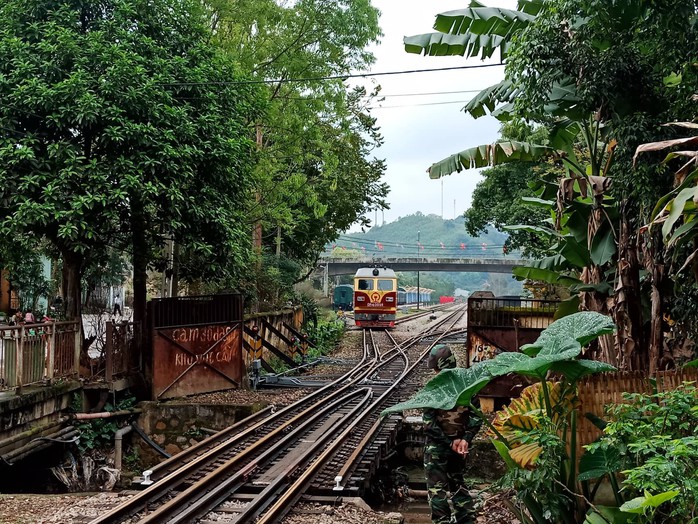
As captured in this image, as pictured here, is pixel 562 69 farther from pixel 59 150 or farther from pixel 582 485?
pixel 59 150

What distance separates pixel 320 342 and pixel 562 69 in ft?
60.5

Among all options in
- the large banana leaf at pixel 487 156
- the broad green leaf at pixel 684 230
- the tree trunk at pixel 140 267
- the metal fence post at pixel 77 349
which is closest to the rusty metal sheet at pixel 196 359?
the tree trunk at pixel 140 267

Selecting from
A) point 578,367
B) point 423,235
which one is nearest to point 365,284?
point 578,367

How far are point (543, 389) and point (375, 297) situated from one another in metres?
26.8

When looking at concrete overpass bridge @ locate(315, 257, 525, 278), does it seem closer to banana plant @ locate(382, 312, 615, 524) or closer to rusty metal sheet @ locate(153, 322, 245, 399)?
rusty metal sheet @ locate(153, 322, 245, 399)

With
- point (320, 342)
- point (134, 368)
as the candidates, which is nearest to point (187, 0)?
Result: point (134, 368)

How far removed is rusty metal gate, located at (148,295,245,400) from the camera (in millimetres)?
12070

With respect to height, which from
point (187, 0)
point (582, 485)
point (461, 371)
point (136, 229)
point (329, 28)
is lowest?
point (582, 485)

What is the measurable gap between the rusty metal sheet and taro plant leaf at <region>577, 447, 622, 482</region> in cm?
879

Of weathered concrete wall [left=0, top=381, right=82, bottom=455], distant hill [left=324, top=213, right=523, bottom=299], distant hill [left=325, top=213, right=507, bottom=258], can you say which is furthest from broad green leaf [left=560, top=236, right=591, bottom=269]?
distant hill [left=325, top=213, right=507, bottom=258]

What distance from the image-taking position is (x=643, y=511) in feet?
11.9

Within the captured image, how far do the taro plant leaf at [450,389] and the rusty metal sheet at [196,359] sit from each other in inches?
319

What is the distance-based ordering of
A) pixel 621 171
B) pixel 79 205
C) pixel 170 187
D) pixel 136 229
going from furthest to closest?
pixel 136 229, pixel 170 187, pixel 79 205, pixel 621 171

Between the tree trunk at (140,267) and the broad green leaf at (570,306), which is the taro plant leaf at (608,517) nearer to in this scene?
the broad green leaf at (570,306)
